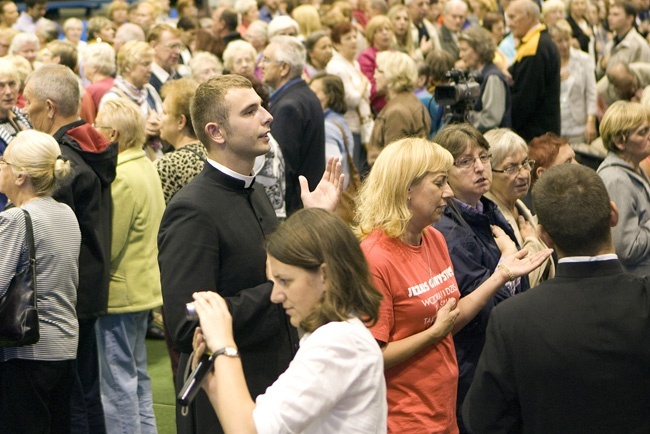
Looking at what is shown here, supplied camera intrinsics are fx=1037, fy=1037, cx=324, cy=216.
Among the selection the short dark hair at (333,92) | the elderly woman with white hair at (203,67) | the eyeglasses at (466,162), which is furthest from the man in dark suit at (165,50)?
the eyeglasses at (466,162)

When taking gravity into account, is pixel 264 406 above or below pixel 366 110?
above

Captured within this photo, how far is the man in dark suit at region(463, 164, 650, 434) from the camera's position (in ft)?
9.12

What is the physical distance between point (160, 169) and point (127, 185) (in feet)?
0.76

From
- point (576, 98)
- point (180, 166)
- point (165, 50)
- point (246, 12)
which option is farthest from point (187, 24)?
point (180, 166)

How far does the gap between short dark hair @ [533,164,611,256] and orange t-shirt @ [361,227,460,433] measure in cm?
63

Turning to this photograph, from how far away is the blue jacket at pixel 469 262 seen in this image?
154 inches

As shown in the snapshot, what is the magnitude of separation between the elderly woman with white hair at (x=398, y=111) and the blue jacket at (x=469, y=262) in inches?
123

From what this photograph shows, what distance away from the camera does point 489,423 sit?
286cm

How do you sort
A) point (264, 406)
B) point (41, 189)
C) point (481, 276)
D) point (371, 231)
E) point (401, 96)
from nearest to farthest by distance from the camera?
1. point (264, 406)
2. point (371, 231)
3. point (481, 276)
4. point (41, 189)
5. point (401, 96)

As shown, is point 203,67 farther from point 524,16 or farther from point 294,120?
point 524,16

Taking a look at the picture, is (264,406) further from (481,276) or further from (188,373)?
(481,276)

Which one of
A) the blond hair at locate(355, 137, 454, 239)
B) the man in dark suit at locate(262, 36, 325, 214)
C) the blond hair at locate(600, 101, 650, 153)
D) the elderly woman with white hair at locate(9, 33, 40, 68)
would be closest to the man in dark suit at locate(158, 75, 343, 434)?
the blond hair at locate(355, 137, 454, 239)

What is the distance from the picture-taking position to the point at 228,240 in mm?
3330

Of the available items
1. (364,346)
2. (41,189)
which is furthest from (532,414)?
(41,189)
